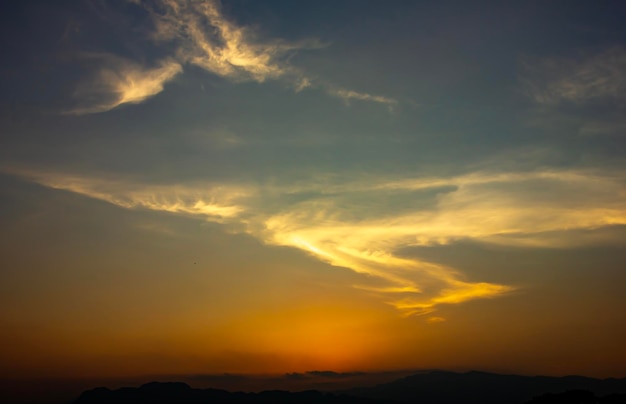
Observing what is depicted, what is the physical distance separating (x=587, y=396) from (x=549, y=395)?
5.44m

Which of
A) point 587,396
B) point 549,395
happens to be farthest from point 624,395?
point 549,395

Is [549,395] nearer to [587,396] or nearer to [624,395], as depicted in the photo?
[587,396]

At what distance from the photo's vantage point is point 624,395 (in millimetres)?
75062

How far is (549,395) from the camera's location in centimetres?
7900

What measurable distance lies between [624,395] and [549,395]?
1025 centimetres

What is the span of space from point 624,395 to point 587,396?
17.2 ft

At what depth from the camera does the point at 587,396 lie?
7569 centimetres
